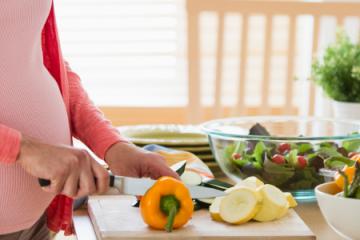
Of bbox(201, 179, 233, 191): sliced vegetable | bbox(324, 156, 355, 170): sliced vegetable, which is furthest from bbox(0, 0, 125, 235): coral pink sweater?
bbox(324, 156, 355, 170): sliced vegetable

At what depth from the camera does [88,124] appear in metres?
1.25

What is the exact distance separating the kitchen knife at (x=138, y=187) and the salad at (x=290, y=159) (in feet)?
0.82

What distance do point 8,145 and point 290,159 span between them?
23.3 inches

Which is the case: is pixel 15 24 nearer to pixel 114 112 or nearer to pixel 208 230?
pixel 208 230

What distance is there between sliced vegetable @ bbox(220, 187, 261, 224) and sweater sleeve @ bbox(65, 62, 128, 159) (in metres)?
0.21

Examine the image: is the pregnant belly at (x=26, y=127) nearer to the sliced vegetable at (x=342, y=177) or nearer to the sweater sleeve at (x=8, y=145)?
the sweater sleeve at (x=8, y=145)

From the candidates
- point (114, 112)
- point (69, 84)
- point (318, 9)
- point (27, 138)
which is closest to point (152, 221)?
point (27, 138)

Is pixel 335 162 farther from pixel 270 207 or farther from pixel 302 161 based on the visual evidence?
pixel 270 207

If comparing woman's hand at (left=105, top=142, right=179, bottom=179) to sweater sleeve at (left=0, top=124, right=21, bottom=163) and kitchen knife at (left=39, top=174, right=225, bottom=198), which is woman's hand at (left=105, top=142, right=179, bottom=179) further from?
sweater sleeve at (left=0, top=124, right=21, bottom=163)

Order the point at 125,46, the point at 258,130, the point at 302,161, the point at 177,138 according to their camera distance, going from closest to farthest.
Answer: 1. the point at 302,161
2. the point at 258,130
3. the point at 177,138
4. the point at 125,46

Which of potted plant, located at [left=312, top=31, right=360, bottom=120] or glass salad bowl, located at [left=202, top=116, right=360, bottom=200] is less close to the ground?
potted plant, located at [left=312, top=31, right=360, bottom=120]

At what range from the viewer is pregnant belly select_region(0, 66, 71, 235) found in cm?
103

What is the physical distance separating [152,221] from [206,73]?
8.36 ft

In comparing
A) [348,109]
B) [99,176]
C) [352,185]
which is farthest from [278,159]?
[348,109]
